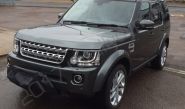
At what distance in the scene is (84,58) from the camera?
5.00m

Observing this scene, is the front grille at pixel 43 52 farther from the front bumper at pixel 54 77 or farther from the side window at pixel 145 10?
the side window at pixel 145 10

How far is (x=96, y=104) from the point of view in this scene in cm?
569

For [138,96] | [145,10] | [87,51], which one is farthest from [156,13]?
[87,51]

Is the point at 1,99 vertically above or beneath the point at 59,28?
beneath

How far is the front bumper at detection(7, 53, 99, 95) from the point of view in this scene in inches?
193

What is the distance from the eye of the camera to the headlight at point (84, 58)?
498 cm

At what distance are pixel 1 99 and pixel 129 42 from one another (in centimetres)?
236

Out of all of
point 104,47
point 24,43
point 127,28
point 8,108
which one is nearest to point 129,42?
point 127,28

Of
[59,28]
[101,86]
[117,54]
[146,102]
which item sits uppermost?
[59,28]

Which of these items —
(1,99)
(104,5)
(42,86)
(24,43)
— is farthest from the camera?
(104,5)

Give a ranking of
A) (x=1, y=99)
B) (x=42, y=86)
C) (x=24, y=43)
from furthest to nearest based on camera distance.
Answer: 1. (x=1, y=99)
2. (x=24, y=43)
3. (x=42, y=86)

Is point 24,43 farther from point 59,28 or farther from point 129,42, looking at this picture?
point 129,42

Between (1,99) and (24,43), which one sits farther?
(1,99)

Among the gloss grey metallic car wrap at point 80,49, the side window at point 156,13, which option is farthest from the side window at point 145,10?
the gloss grey metallic car wrap at point 80,49
